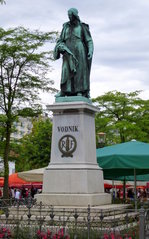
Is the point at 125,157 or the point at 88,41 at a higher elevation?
the point at 88,41

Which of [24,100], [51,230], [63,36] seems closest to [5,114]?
[24,100]

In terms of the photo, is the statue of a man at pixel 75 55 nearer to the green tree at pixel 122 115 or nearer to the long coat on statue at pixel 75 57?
the long coat on statue at pixel 75 57

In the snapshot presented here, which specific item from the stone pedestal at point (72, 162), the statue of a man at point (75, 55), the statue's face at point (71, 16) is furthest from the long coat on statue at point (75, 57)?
the stone pedestal at point (72, 162)

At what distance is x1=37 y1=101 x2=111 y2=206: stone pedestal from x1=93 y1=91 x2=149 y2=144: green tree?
74.5ft

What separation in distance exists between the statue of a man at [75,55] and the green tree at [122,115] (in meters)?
21.9

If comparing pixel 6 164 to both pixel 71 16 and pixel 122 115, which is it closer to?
pixel 71 16

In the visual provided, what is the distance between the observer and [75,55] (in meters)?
15.7

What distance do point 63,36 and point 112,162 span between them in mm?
4716

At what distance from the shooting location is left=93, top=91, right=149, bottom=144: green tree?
3775cm

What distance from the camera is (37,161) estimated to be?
4378 centimetres

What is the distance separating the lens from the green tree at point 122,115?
37.8 meters

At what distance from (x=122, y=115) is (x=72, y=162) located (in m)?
25.6

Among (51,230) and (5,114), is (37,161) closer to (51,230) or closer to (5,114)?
(5,114)

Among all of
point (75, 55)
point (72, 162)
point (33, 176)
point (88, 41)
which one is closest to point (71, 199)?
point (72, 162)
